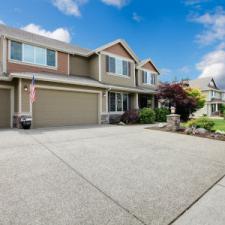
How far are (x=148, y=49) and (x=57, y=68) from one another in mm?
14949

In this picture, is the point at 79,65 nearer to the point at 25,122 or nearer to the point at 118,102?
the point at 118,102

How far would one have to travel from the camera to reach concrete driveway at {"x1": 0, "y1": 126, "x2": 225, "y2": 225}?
8.13 feet

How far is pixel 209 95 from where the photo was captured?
117ft

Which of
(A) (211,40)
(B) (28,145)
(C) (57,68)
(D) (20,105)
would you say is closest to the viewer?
(B) (28,145)

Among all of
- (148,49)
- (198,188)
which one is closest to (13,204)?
(198,188)

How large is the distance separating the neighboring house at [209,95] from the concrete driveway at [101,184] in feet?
109

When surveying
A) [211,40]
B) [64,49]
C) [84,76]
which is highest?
[211,40]

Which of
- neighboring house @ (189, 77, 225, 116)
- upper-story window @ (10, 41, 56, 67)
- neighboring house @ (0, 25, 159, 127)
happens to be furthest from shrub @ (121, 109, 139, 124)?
neighboring house @ (189, 77, 225, 116)

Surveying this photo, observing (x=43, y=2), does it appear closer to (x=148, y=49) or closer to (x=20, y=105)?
(x=20, y=105)

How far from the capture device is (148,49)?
80.0ft

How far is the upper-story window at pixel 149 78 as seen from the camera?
67.5 feet

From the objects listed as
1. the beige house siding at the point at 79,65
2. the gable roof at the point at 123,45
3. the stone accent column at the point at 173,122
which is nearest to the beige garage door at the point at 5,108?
the beige house siding at the point at 79,65

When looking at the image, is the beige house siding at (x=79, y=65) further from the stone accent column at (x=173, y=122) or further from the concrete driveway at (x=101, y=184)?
the concrete driveway at (x=101, y=184)

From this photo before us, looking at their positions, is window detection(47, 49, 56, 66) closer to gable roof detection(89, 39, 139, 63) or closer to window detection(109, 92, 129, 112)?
gable roof detection(89, 39, 139, 63)
